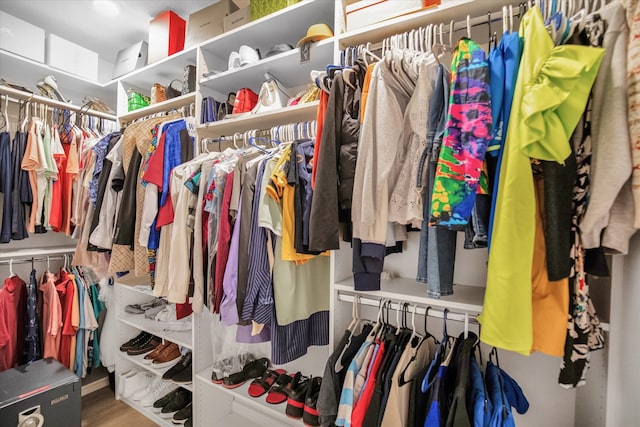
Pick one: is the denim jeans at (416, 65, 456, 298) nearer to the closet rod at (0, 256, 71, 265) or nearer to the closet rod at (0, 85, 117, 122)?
the closet rod at (0, 85, 117, 122)

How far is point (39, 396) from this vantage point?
1.60 metres

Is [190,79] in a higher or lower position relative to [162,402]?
higher

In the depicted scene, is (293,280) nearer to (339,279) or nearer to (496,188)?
(339,279)

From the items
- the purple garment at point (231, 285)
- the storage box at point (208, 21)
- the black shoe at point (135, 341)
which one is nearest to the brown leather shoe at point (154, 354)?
the black shoe at point (135, 341)

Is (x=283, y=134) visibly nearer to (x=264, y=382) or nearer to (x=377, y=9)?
(x=377, y=9)

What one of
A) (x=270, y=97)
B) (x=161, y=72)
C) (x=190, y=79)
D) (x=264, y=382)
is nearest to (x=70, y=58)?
(x=161, y=72)

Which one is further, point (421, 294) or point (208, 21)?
point (208, 21)

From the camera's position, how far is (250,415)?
1.82 meters

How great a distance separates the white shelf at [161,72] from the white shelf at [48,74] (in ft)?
0.56

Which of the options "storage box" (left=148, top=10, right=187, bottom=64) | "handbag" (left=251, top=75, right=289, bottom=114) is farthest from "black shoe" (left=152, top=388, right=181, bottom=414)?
"storage box" (left=148, top=10, right=187, bottom=64)

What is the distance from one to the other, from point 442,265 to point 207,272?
1.04 metres

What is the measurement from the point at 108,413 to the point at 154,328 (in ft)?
2.34

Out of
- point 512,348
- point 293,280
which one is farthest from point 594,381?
point 293,280

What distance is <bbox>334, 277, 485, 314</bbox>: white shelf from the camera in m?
0.99
